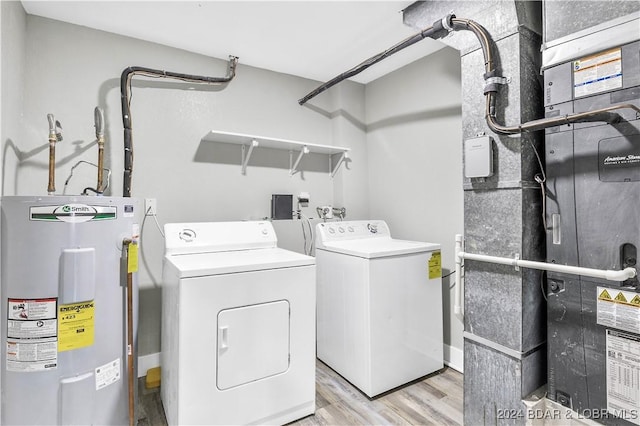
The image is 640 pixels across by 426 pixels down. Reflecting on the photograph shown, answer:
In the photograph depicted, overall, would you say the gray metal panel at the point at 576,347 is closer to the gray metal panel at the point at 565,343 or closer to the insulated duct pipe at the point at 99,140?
the gray metal panel at the point at 565,343

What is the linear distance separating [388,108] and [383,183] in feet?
2.24

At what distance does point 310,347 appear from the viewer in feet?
5.85

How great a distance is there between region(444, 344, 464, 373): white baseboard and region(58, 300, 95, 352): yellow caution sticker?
227cm

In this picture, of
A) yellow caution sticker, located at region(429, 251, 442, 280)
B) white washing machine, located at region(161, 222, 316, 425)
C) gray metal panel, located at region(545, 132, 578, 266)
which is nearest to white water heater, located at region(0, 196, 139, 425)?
white washing machine, located at region(161, 222, 316, 425)

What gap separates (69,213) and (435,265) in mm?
2128

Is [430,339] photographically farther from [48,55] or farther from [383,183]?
[48,55]

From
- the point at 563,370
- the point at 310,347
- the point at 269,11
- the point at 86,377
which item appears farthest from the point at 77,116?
the point at 563,370

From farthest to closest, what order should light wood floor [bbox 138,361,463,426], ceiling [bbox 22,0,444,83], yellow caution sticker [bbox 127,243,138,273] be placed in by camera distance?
ceiling [bbox 22,0,444,83]
light wood floor [bbox 138,361,463,426]
yellow caution sticker [bbox 127,243,138,273]

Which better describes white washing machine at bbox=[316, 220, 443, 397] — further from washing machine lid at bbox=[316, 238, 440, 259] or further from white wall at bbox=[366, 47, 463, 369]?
white wall at bbox=[366, 47, 463, 369]

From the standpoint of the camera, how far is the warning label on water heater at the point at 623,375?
1.19 m

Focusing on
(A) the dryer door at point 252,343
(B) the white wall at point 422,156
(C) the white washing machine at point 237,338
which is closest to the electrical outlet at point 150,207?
(C) the white washing machine at point 237,338

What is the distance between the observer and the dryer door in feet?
5.08

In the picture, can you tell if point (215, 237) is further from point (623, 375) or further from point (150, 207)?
point (623, 375)

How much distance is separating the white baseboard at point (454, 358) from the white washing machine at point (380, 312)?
139 millimetres
